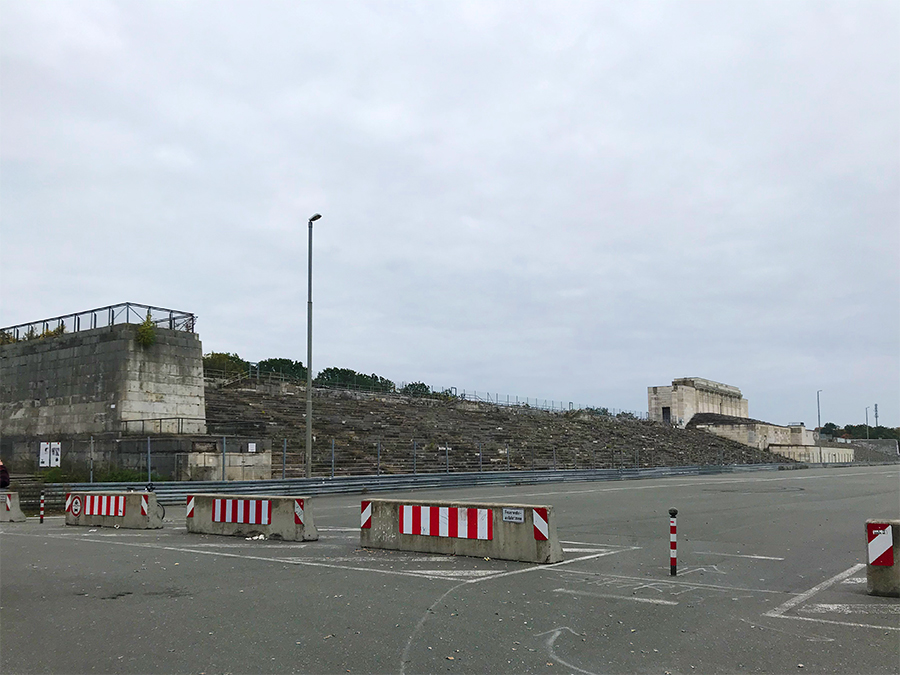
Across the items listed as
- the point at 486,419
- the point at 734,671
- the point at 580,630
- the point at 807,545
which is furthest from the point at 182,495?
the point at 486,419

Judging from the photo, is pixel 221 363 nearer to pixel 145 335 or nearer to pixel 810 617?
pixel 145 335

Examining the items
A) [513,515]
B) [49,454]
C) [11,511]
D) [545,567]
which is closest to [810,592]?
[545,567]

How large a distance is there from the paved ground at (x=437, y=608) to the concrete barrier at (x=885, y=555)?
0.96ft

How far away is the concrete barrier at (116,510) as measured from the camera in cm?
1731

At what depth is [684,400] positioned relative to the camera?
3868 inches

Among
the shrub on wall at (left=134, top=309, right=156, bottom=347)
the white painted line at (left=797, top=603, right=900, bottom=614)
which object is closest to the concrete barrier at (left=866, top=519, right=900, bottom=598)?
the white painted line at (left=797, top=603, right=900, bottom=614)

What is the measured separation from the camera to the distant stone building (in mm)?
98062

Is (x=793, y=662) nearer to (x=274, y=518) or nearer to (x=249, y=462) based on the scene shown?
(x=274, y=518)

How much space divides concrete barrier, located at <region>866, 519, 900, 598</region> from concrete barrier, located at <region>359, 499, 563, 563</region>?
4248 millimetres

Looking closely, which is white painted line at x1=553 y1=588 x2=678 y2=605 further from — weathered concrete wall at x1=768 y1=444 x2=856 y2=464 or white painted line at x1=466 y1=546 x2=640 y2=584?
weathered concrete wall at x1=768 y1=444 x2=856 y2=464

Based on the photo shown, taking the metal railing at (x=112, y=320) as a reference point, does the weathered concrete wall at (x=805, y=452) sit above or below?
below

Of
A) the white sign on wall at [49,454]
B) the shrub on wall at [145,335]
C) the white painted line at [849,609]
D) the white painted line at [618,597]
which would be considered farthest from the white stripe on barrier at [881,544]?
the shrub on wall at [145,335]

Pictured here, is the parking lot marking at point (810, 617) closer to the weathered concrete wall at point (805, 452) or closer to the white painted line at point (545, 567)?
the white painted line at point (545, 567)

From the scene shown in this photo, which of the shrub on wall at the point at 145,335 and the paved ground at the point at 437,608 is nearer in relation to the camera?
the paved ground at the point at 437,608
